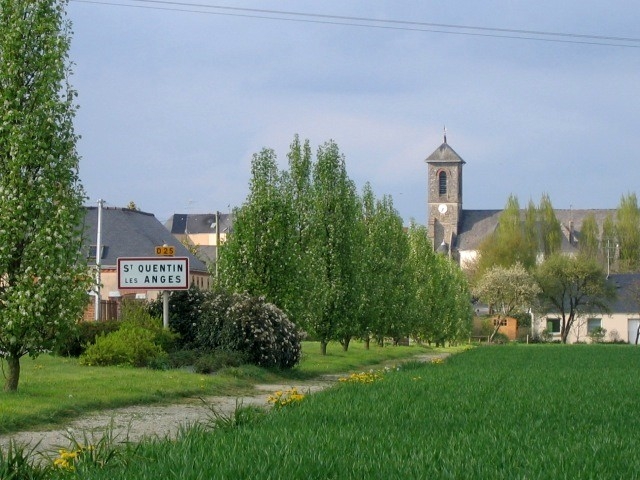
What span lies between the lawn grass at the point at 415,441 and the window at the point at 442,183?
155 metres

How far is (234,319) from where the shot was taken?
26.8m

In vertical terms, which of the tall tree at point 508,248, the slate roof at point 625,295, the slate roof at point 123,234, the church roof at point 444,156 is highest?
the church roof at point 444,156

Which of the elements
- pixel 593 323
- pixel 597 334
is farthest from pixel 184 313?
pixel 593 323

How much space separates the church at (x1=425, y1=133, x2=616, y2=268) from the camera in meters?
161

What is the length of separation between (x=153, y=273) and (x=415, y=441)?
1772 cm

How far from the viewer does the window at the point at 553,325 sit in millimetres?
→ 101306

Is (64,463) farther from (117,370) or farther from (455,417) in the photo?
(117,370)

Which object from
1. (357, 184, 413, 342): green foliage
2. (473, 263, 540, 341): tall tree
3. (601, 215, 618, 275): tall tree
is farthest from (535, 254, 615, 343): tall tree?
(357, 184, 413, 342): green foliage

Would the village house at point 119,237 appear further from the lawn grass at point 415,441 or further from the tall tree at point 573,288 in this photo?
the lawn grass at point 415,441

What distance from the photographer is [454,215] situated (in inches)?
6624

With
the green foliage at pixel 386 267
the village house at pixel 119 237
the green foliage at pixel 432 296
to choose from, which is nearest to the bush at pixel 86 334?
the green foliage at pixel 386 267

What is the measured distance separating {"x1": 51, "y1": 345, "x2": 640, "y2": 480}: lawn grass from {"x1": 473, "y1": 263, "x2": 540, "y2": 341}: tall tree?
80.7 meters

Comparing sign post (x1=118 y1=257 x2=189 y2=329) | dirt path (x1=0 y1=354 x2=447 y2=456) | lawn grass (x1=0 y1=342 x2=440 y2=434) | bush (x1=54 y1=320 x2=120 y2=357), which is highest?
sign post (x1=118 y1=257 x2=189 y2=329)

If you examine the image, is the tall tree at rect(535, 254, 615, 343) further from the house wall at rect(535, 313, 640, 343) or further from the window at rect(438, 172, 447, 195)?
the window at rect(438, 172, 447, 195)
